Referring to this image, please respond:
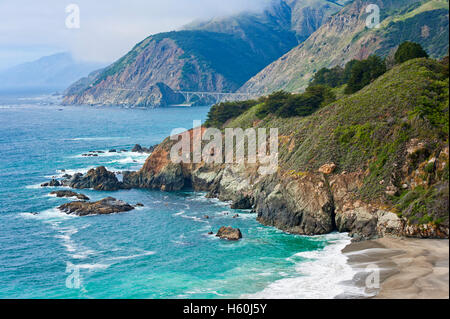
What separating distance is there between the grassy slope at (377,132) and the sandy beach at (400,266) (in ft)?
13.8

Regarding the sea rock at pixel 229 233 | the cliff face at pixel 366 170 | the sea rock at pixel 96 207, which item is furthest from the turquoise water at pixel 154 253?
the cliff face at pixel 366 170

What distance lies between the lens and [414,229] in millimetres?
47969

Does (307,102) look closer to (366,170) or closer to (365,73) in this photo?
(365,73)

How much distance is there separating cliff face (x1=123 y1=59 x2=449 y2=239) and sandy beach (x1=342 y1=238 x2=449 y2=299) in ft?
7.83

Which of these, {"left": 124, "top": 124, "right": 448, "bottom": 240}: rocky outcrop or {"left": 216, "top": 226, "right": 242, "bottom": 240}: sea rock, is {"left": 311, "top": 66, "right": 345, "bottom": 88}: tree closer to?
{"left": 124, "top": 124, "right": 448, "bottom": 240}: rocky outcrop

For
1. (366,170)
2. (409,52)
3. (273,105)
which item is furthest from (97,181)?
(409,52)

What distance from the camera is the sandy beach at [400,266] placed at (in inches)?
1361

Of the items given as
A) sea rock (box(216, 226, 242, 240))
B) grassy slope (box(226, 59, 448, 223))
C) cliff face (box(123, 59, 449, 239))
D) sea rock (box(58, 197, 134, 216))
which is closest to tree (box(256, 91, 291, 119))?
cliff face (box(123, 59, 449, 239))

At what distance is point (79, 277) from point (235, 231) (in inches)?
747

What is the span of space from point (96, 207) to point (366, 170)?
130 feet

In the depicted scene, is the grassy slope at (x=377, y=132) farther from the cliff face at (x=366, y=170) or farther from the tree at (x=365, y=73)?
the tree at (x=365, y=73)

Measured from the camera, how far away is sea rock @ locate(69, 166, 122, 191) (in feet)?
290
